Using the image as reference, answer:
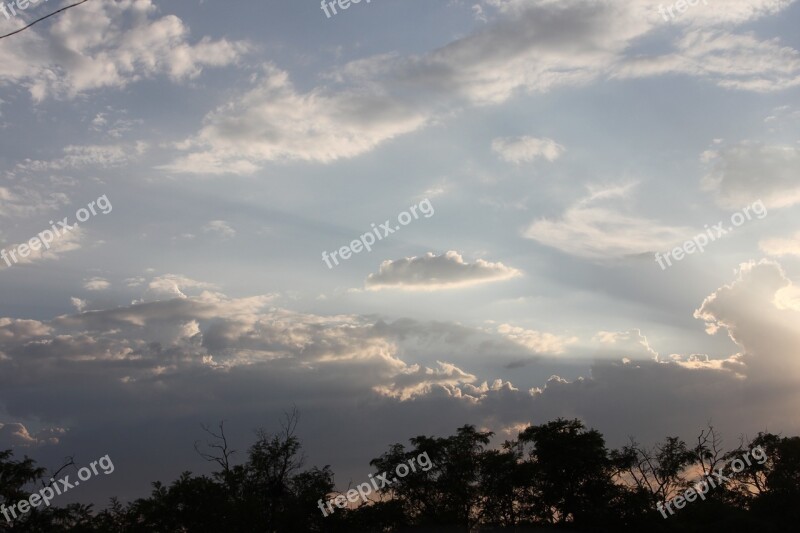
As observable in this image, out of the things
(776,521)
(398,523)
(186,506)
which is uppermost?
(186,506)

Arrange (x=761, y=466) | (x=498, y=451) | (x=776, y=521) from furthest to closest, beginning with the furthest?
(x=498, y=451)
(x=761, y=466)
(x=776, y=521)

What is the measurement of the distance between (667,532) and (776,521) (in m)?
6.36

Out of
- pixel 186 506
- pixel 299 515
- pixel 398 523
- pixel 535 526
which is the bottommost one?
pixel 535 526

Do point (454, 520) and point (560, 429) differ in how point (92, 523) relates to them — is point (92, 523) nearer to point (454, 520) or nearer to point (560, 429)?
point (454, 520)

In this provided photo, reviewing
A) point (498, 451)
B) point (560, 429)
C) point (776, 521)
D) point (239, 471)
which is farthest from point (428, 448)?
point (776, 521)

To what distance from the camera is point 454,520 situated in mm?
49688

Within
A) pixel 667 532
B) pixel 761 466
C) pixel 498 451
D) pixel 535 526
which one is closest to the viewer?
pixel 667 532

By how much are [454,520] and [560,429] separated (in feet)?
35.4

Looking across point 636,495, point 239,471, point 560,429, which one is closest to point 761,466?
point 636,495

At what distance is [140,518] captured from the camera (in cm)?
4412

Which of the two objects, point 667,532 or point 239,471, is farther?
point 239,471

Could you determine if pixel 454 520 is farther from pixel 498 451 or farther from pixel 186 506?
pixel 186 506

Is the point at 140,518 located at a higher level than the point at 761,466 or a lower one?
higher

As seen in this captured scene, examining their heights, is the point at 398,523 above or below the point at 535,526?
above
